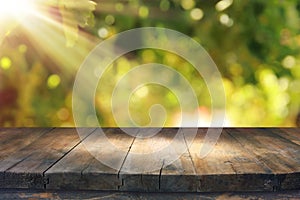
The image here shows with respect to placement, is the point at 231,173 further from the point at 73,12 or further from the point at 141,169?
the point at 73,12

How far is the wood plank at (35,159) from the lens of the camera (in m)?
0.98

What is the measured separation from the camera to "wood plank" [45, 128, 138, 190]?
97 cm

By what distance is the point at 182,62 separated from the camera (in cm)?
206

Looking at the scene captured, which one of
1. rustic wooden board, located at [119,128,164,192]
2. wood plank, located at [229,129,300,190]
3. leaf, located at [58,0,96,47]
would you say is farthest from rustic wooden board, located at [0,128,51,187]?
wood plank, located at [229,129,300,190]

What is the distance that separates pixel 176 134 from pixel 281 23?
862 millimetres

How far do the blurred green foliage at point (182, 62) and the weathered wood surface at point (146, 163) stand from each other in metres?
0.60

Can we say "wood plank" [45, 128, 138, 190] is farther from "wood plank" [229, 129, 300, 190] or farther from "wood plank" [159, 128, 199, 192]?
"wood plank" [229, 129, 300, 190]

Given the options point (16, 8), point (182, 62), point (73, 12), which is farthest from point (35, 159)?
point (182, 62)

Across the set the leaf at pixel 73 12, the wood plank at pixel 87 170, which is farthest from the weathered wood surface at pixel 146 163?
the leaf at pixel 73 12

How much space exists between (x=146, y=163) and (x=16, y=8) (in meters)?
1.11

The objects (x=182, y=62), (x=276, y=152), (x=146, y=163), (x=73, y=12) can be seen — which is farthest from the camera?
(x=182, y=62)

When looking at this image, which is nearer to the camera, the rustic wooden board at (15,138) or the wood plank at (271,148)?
the wood plank at (271,148)

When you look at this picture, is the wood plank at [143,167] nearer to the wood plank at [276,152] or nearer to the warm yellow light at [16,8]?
the wood plank at [276,152]

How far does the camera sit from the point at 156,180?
3.14 ft
